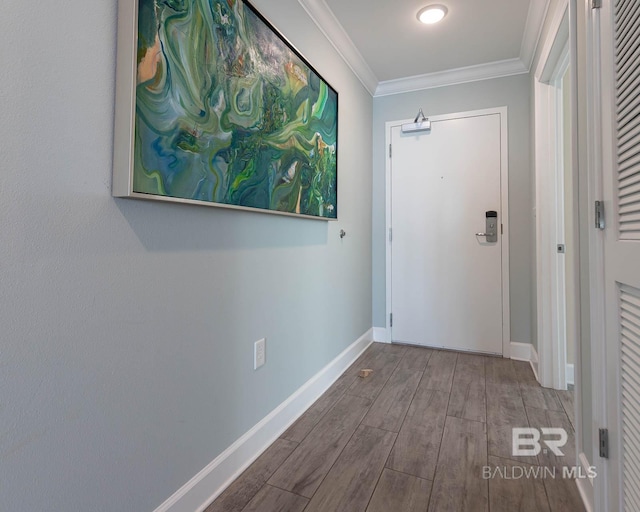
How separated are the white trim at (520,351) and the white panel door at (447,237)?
100 millimetres

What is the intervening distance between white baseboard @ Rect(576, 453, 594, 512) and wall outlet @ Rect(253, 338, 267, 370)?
1316mm

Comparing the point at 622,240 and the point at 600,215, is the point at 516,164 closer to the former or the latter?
the point at 600,215

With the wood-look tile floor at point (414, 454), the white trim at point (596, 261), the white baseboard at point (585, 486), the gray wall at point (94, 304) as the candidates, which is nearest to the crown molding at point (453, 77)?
the white trim at point (596, 261)

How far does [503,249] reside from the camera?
278 cm

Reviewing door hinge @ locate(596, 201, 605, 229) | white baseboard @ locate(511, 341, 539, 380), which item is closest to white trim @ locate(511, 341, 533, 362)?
white baseboard @ locate(511, 341, 539, 380)

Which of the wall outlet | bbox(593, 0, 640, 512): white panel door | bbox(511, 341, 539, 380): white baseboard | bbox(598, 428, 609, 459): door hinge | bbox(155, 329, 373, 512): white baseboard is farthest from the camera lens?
bbox(511, 341, 539, 380): white baseboard

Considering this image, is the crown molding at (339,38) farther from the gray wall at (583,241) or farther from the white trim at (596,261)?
the white trim at (596,261)

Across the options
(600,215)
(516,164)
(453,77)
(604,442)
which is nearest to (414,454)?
(604,442)

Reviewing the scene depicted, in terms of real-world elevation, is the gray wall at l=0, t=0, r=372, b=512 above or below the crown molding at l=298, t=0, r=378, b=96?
below

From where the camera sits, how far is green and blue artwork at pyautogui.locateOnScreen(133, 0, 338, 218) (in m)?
0.99

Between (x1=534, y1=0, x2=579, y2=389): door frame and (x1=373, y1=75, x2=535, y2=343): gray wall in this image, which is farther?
(x1=373, y1=75, x2=535, y2=343): gray wall

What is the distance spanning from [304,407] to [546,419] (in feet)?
4.32

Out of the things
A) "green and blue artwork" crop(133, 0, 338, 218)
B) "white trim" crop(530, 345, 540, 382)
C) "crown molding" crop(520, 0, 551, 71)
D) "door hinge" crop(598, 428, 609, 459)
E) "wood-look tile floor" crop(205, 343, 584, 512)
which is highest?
"crown molding" crop(520, 0, 551, 71)

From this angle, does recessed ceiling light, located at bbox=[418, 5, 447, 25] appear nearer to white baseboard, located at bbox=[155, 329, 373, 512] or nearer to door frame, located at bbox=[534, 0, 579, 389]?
door frame, located at bbox=[534, 0, 579, 389]
